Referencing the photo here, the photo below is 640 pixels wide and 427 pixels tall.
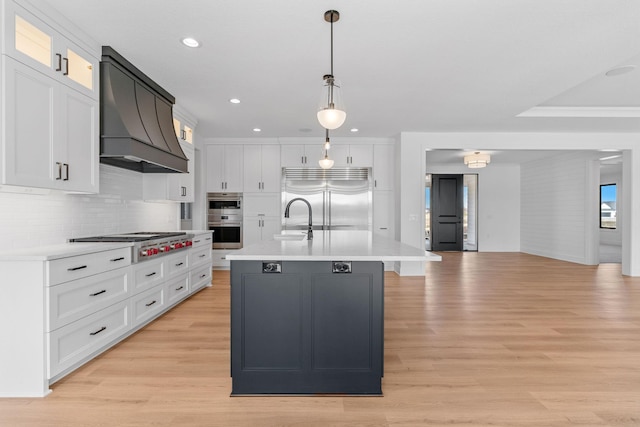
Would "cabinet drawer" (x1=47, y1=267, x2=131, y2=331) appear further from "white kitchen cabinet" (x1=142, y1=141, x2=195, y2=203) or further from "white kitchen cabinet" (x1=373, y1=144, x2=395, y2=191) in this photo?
"white kitchen cabinet" (x1=373, y1=144, x2=395, y2=191)

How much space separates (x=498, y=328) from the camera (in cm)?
334

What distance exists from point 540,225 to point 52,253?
994 centimetres

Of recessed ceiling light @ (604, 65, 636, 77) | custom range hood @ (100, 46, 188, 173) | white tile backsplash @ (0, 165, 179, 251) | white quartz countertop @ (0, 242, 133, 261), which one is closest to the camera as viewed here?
white quartz countertop @ (0, 242, 133, 261)

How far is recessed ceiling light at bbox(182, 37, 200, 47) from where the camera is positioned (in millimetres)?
2748

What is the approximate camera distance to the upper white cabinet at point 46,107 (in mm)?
2078

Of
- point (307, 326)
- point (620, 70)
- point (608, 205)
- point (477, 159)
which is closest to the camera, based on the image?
point (307, 326)

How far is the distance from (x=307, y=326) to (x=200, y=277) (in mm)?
3128

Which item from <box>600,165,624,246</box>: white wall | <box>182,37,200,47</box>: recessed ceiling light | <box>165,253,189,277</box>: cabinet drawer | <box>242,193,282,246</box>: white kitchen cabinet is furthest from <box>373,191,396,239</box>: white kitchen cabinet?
<box>600,165,624,246</box>: white wall

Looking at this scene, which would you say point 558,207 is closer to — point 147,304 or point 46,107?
point 147,304

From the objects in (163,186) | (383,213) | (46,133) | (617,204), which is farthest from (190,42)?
(617,204)

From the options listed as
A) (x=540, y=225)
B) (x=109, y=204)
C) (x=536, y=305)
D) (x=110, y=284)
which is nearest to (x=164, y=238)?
(x=109, y=204)

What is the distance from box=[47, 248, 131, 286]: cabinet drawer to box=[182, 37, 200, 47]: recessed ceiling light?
6.01 ft

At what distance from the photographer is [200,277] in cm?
475

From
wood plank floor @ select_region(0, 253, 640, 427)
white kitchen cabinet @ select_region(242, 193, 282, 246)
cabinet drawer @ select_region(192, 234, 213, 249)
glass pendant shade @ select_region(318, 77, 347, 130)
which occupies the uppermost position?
glass pendant shade @ select_region(318, 77, 347, 130)
